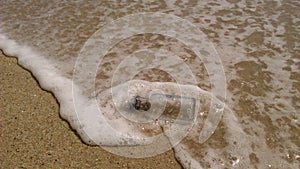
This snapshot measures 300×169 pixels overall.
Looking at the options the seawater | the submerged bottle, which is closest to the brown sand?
the seawater

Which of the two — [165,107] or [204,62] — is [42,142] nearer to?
[165,107]

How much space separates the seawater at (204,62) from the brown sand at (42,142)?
0.12 m

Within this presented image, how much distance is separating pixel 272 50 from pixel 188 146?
6.48 feet

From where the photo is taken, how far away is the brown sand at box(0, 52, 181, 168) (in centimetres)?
229

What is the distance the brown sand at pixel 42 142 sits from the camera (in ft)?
7.53

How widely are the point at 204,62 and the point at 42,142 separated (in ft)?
6.51

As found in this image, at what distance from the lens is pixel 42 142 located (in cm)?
244

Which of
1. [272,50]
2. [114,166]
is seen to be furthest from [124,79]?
[272,50]

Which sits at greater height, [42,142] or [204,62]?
[42,142]

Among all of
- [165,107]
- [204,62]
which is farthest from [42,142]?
[204,62]

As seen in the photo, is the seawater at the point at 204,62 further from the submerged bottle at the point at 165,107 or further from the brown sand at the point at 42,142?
the submerged bottle at the point at 165,107

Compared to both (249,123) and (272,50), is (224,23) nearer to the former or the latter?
(272,50)

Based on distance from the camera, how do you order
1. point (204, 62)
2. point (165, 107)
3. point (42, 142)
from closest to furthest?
point (42, 142), point (165, 107), point (204, 62)

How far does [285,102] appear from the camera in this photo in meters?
2.99
